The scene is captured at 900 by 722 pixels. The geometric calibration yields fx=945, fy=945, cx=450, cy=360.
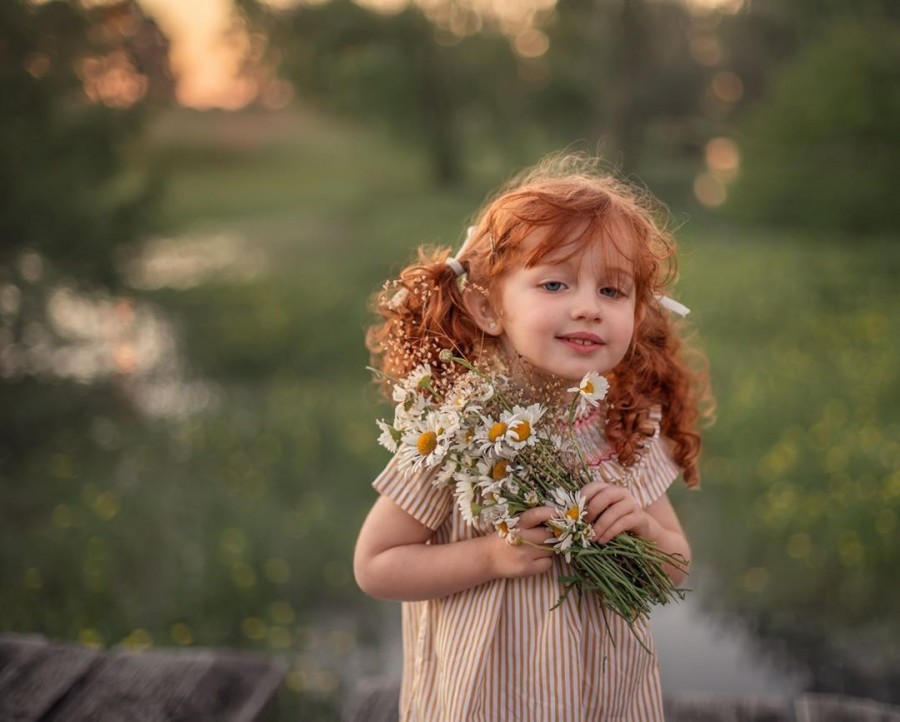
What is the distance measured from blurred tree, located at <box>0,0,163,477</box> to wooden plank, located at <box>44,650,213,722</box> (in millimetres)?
3664

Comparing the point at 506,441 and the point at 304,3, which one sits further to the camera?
the point at 304,3

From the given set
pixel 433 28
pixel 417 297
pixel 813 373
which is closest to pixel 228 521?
pixel 417 297

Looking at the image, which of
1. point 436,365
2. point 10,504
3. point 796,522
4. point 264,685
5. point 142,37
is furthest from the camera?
point 142,37

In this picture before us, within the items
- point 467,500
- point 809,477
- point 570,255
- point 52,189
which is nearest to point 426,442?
point 467,500

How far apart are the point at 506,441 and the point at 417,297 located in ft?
1.45

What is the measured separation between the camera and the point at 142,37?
7.19 m

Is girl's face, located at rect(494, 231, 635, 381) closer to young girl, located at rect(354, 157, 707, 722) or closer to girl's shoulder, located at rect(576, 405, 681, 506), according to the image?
young girl, located at rect(354, 157, 707, 722)

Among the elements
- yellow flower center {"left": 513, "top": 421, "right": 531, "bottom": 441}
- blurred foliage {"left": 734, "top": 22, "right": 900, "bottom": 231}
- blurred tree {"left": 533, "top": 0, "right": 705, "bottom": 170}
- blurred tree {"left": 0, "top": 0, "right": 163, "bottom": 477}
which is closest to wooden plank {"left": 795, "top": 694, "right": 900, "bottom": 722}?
yellow flower center {"left": 513, "top": 421, "right": 531, "bottom": 441}

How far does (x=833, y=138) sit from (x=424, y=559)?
13.3m

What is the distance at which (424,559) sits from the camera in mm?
1695

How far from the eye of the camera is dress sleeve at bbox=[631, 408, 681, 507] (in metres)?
1.82

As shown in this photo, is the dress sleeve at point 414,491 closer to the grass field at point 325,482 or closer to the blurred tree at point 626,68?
the grass field at point 325,482

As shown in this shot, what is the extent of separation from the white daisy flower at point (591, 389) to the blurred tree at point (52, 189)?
484 centimetres

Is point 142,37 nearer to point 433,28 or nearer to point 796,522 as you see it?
point 796,522
